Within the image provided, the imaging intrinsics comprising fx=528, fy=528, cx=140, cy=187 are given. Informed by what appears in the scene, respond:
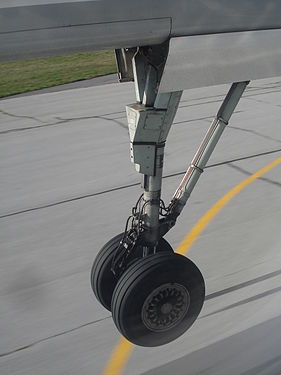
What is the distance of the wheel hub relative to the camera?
19.0ft

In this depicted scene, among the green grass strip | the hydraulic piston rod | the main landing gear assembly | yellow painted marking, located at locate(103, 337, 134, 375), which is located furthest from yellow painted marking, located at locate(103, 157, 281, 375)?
the green grass strip

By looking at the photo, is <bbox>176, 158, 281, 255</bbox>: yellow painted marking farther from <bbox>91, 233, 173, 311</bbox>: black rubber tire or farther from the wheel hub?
the wheel hub

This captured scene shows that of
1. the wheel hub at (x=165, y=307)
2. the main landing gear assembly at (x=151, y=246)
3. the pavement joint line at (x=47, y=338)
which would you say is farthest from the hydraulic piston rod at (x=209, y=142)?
the pavement joint line at (x=47, y=338)

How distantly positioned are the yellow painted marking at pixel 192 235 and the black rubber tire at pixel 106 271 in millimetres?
566

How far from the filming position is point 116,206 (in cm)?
1054

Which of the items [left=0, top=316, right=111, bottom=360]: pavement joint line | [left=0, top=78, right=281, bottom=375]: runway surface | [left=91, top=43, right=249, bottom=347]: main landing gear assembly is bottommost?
[left=0, top=316, right=111, bottom=360]: pavement joint line

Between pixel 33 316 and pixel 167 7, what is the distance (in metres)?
4.45

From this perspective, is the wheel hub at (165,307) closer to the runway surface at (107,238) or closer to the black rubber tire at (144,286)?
the black rubber tire at (144,286)

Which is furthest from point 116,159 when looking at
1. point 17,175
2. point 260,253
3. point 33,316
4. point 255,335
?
point 255,335

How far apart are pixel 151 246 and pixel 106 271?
0.68 m

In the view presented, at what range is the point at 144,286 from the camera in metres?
5.69

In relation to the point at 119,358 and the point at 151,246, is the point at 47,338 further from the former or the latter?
the point at 151,246

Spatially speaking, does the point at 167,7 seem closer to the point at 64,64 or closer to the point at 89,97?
the point at 89,97

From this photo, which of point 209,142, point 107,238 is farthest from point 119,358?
point 107,238
